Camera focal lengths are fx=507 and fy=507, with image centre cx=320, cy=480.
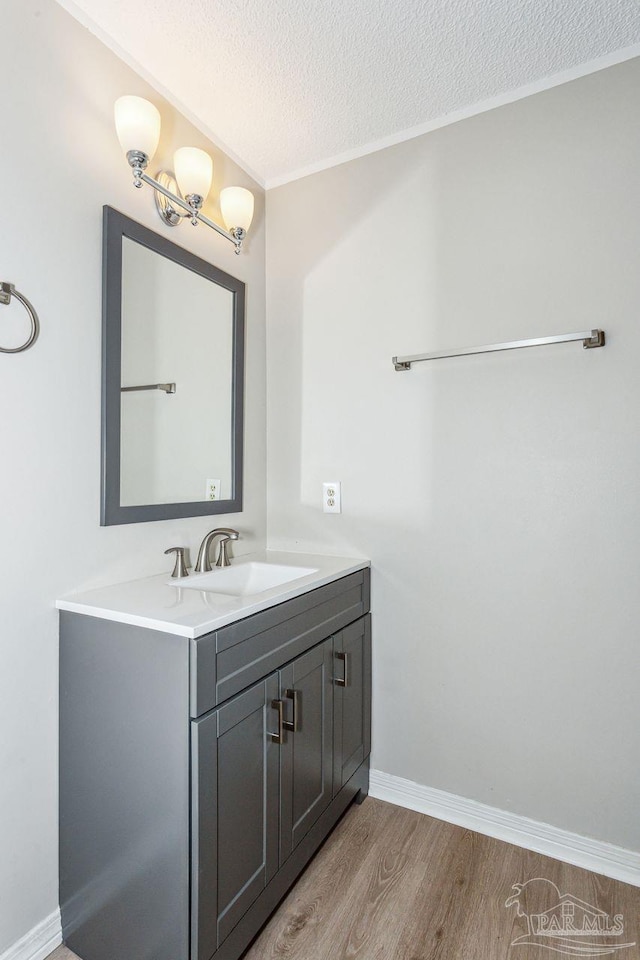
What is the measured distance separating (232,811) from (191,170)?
1734mm

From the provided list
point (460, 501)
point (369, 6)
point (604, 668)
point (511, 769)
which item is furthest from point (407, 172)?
point (511, 769)

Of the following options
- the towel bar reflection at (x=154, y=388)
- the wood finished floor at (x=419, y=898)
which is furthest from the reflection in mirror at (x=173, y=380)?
the wood finished floor at (x=419, y=898)

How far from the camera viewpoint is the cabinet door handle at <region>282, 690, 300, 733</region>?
1326 millimetres

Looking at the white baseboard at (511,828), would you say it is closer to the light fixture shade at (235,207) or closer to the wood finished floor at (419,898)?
the wood finished floor at (419,898)

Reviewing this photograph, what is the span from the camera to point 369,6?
1.33m

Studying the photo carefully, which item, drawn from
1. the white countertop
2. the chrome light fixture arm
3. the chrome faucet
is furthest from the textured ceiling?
the white countertop

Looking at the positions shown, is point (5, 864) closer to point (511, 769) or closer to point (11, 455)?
point (11, 455)

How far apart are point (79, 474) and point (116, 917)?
104 centimetres

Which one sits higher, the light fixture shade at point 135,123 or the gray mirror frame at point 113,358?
the light fixture shade at point 135,123

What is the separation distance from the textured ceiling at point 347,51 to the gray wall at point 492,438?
0.41 ft

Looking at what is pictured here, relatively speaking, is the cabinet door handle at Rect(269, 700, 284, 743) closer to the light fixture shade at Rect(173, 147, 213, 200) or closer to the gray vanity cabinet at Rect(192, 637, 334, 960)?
the gray vanity cabinet at Rect(192, 637, 334, 960)

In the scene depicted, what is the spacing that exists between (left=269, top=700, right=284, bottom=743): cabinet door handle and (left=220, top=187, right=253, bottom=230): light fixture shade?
1537 millimetres

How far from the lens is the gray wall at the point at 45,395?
1174 millimetres

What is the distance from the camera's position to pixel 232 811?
1.14m
